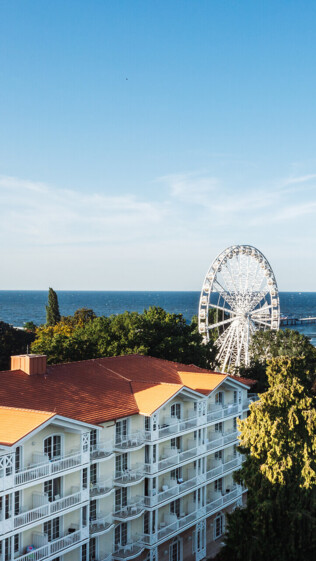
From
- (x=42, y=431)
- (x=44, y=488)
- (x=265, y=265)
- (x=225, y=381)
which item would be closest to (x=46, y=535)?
(x=44, y=488)

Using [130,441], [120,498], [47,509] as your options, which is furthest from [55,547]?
[130,441]

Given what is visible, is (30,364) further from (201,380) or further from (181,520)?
(181,520)

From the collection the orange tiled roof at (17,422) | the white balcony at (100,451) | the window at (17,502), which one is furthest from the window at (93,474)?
the orange tiled roof at (17,422)

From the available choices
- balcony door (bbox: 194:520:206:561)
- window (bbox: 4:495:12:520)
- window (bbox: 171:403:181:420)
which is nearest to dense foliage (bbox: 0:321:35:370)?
window (bbox: 171:403:181:420)

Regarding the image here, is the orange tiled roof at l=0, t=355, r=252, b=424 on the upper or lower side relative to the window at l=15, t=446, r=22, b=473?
upper

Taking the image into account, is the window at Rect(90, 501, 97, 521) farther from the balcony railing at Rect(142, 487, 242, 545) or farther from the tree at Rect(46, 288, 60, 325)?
the tree at Rect(46, 288, 60, 325)

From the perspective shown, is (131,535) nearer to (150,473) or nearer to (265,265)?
(150,473)
